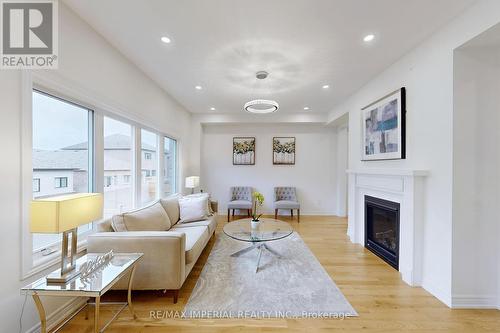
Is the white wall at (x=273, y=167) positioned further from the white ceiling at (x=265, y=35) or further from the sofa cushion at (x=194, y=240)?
the sofa cushion at (x=194, y=240)

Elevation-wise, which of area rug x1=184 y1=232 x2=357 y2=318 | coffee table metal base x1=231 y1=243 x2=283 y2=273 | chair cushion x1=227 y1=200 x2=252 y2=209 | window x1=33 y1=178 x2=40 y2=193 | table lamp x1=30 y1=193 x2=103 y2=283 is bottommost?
area rug x1=184 y1=232 x2=357 y2=318

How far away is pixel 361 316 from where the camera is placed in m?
1.99

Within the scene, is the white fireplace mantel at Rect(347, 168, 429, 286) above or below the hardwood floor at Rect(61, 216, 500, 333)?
above

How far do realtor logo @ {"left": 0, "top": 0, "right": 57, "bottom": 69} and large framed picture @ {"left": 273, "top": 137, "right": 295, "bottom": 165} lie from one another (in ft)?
16.1

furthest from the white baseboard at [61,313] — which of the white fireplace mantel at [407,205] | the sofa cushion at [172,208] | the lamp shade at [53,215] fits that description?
the white fireplace mantel at [407,205]

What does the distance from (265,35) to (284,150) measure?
3972mm

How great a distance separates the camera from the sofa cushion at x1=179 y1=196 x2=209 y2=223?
3.62 meters

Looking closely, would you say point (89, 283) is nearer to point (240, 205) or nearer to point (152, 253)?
point (152, 253)

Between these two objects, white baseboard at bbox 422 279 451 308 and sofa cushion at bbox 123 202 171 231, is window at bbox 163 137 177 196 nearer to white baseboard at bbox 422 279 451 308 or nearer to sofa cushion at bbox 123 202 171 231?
sofa cushion at bbox 123 202 171 231

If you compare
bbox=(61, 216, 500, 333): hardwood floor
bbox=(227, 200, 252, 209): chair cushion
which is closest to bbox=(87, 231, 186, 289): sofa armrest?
bbox=(61, 216, 500, 333): hardwood floor

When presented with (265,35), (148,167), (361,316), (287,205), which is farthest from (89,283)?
(287,205)

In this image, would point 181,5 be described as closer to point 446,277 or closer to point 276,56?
point 276,56

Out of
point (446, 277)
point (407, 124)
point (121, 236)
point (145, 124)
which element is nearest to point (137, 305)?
point (121, 236)

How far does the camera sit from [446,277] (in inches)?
85.5
